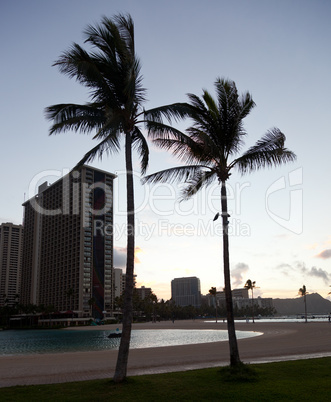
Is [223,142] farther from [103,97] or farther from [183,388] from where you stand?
[183,388]

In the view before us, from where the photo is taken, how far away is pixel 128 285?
37.8 ft

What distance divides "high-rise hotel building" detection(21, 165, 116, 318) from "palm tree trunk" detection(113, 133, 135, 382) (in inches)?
5169

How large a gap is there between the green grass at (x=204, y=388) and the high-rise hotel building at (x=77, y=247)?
132m

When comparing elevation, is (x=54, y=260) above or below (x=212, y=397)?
above

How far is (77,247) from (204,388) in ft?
467

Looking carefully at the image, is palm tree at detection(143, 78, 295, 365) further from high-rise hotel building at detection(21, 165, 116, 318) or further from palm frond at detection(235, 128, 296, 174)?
high-rise hotel building at detection(21, 165, 116, 318)

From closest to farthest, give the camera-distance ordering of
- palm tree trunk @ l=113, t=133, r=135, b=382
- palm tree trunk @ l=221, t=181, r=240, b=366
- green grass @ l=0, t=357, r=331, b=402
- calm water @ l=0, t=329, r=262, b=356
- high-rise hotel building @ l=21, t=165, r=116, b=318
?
green grass @ l=0, t=357, r=331, b=402 → palm tree trunk @ l=113, t=133, r=135, b=382 → palm tree trunk @ l=221, t=181, r=240, b=366 → calm water @ l=0, t=329, r=262, b=356 → high-rise hotel building @ l=21, t=165, r=116, b=318

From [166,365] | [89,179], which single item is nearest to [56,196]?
[89,179]

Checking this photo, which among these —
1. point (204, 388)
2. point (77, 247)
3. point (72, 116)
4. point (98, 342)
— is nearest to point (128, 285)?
point (204, 388)

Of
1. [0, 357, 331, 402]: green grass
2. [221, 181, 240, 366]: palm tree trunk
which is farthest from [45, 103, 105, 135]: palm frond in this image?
[0, 357, 331, 402]: green grass

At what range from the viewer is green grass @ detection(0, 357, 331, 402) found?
919 cm

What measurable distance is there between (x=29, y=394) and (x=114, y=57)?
10.6 metres

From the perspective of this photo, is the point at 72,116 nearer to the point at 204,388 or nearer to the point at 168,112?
the point at 168,112

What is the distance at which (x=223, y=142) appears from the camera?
561 inches
